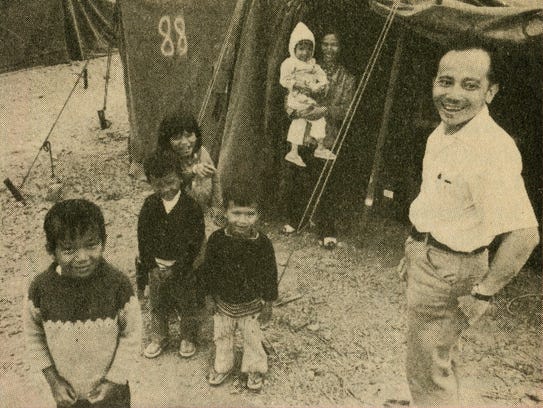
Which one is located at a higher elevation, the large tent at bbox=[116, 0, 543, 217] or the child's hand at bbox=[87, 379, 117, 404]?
the large tent at bbox=[116, 0, 543, 217]

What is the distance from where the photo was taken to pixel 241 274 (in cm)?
328

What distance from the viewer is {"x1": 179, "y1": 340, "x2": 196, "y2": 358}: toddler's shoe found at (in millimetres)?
3801

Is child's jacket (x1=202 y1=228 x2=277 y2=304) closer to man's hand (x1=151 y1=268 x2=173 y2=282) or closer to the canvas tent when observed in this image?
man's hand (x1=151 y1=268 x2=173 y2=282)

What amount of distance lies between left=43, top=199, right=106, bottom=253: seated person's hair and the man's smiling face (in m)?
1.73

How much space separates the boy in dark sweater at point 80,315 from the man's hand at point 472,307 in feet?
5.15

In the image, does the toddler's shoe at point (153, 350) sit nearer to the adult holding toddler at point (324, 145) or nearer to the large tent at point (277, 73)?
the large tent at point (277, 73)

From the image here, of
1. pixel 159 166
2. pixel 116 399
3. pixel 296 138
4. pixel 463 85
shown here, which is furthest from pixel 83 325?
pixel 296 138

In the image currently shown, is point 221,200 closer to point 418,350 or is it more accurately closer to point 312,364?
point 312,364

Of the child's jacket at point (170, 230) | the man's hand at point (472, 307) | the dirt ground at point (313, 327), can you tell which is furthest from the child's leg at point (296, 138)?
the man's hand at point (472, 307)

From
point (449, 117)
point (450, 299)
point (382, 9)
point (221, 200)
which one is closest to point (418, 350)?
point (450, 299)

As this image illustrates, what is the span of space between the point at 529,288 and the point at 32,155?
6021mm

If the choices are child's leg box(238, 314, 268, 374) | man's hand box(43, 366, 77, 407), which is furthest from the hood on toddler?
man's hand box(43, 366, 77, 407)

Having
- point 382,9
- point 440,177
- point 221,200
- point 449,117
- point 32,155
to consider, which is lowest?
point 32,155

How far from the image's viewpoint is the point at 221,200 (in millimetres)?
3770
